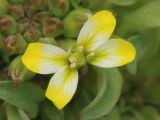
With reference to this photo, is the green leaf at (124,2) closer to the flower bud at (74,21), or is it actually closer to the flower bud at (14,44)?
the flower bud at (74,21)

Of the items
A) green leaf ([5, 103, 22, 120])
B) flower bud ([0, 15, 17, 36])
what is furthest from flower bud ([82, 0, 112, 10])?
green leaf ([5, 103, 22, 120])

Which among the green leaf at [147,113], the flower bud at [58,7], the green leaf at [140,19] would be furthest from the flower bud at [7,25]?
the green leaf at [147,113]

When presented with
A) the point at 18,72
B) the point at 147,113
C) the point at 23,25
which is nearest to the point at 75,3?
the point at 23,25

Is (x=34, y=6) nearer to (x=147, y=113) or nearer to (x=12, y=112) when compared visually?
(x=12, y=112)

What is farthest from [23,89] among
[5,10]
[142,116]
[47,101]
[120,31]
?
[142,116]

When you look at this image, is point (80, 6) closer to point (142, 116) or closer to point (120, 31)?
point (120, 31)

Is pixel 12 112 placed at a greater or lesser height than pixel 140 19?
lesser
